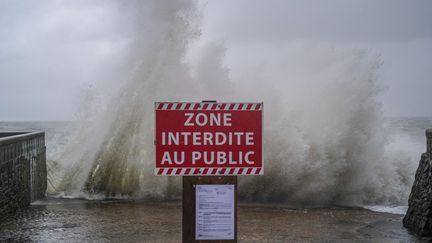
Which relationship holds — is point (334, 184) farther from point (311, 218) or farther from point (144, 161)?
point (144, 161)

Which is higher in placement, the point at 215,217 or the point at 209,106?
the point at 209,106

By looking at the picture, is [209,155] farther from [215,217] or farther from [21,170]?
[21,170]

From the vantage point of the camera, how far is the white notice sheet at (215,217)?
523 cm

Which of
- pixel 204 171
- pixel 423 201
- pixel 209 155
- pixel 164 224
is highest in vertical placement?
pixel 209 155

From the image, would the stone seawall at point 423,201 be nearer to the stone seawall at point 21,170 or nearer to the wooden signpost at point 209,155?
the wooden signpost at point 209,155

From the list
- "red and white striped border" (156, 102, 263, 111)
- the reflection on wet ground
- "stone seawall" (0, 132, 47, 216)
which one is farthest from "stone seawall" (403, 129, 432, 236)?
"stone seawall" (0, 132, 47, 216)

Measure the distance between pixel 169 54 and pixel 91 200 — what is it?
5070mm

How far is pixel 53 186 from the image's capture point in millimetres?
13461

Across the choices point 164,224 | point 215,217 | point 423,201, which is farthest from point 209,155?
point 423,201

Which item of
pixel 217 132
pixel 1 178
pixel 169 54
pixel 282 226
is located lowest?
pixel 282 226

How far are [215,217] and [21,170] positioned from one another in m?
6.37

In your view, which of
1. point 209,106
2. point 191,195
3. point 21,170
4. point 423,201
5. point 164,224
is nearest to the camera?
point 209,106

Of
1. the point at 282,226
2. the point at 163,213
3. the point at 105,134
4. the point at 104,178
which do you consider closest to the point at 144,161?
the point at 104,178

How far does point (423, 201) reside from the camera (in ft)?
25.7
